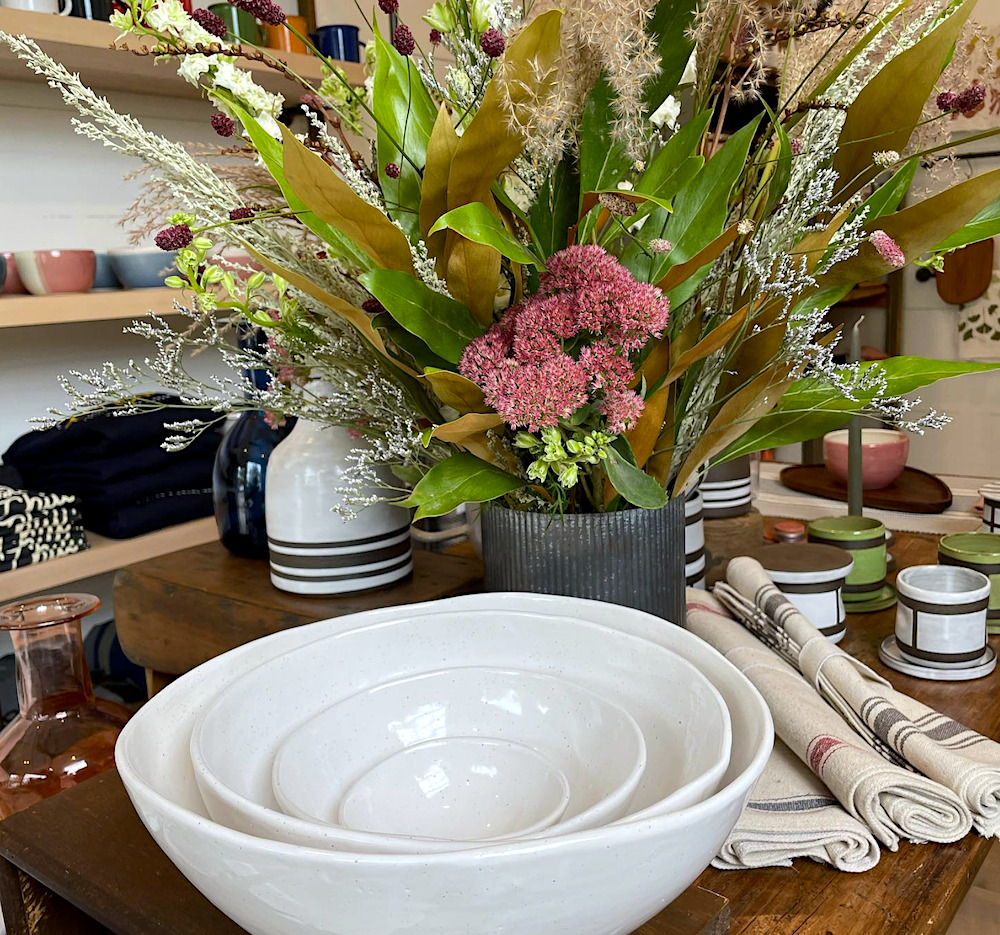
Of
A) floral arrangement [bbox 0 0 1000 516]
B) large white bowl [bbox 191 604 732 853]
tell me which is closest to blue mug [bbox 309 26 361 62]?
floral arrangement [bbox 0 0 1000 516]

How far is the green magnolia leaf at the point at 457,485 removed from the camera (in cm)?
61

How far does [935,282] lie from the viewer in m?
2.98

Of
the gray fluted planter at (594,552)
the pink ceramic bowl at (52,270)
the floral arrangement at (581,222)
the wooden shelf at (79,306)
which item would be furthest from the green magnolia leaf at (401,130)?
the pink ceramic bowl at (52,270)

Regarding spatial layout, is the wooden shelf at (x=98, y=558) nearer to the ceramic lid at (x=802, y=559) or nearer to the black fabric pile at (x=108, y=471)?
the black fabric pile at (x=108, y=471)

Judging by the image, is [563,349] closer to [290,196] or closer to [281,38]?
[290,196]

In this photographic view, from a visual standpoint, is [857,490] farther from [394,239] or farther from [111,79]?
[111,79]

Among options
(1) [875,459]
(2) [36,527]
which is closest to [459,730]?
(1) [875,459]

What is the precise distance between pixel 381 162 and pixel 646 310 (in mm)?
208

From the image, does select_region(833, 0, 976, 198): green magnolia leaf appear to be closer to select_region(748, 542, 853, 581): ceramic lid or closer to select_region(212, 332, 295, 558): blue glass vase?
select_region(748, 542, 853, 581): ceramic lid

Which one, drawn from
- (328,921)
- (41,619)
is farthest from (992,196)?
(41,619)

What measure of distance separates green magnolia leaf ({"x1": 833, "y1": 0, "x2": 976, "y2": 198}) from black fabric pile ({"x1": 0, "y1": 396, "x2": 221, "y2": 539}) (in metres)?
1.31

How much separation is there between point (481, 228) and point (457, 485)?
0.56 ft

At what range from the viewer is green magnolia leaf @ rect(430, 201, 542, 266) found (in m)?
0.52

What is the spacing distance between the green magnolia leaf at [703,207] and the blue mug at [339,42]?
1.52 metres
